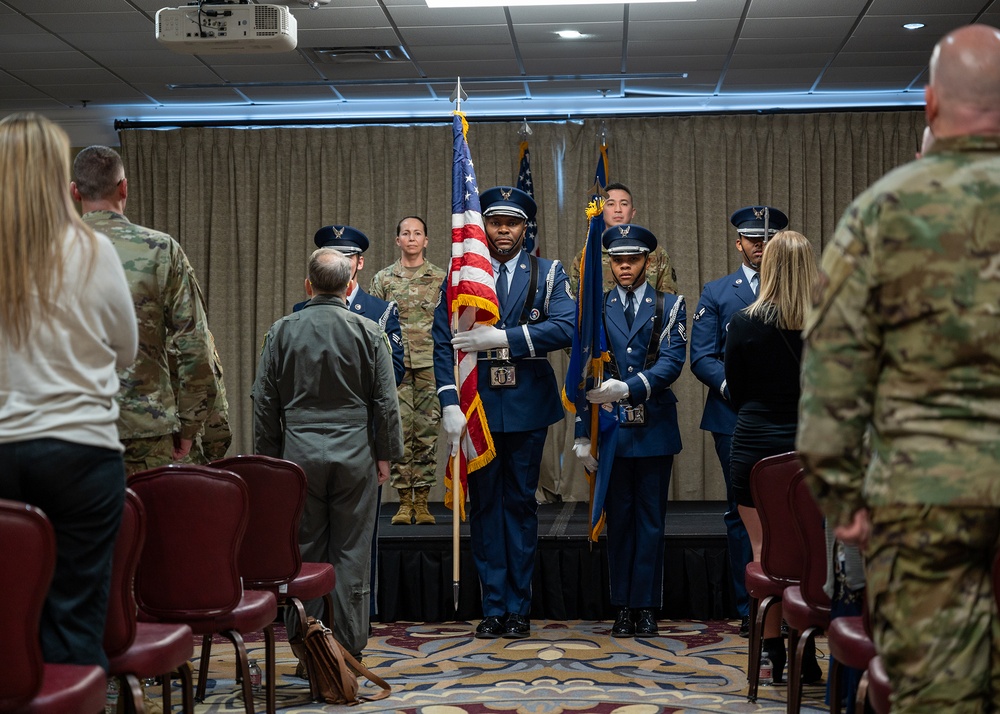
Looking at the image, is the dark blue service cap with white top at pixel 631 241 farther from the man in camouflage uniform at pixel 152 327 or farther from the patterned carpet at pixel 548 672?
the man in camouflage uniform at pixel 152 327

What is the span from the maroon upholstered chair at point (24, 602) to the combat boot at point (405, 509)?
457 centimetres

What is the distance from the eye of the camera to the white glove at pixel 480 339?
5.02 meters

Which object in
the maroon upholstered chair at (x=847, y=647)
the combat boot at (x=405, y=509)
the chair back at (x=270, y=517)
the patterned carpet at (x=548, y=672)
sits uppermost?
the chair back at (x=270, y=517)

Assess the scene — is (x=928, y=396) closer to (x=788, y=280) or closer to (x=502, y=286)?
(x=788, y=280)

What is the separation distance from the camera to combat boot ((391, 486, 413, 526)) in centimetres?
676

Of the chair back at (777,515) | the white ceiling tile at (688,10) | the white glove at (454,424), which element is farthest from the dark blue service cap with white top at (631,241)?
the chair back at (777,515)

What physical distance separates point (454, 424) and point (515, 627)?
98 centimetres

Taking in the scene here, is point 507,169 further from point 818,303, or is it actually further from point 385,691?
point 818,303

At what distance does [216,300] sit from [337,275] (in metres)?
4.87

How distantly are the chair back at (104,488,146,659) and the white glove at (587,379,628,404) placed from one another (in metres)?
2.73

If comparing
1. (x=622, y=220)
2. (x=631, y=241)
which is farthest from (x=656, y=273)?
(x=631, y=241)

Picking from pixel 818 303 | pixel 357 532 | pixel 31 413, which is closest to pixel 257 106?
pixel 357 532

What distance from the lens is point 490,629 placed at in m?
5.19

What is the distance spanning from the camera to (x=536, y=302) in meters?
5.23
